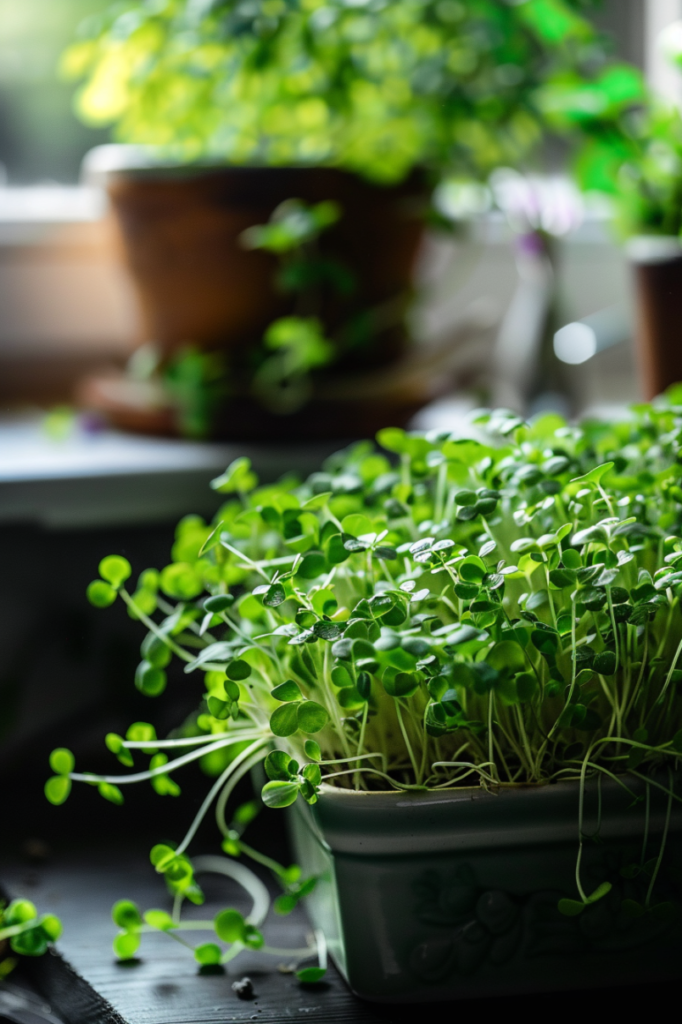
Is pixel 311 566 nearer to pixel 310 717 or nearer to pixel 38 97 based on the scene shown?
pixel 310 717

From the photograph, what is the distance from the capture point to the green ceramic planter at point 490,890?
1.61 feet

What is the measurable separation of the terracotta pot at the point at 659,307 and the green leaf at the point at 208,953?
60cm

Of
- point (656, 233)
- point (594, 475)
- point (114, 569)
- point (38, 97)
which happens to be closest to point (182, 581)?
point (114, 569)

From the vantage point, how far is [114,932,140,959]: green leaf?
591 millimetres

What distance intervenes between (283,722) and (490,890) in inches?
5.6

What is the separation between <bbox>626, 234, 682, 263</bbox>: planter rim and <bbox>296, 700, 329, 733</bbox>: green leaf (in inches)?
21.6

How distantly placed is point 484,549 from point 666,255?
1.49 feet

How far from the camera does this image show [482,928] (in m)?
0.51

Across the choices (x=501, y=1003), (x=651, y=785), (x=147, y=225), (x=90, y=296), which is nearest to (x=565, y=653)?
(x=651, y=785)

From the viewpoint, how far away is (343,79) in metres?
0.88

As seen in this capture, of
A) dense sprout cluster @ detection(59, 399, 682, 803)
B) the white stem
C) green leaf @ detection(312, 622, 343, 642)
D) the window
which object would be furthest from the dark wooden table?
the window

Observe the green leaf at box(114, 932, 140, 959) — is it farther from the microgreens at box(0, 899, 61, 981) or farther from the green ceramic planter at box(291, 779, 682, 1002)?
the green ceramic planter at box(291, 779, 682, 1002)

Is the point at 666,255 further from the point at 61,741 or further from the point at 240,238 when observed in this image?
the point at 61,741

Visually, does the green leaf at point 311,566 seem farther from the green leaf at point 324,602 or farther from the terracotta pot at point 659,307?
the terracotta pot at point 659,307
